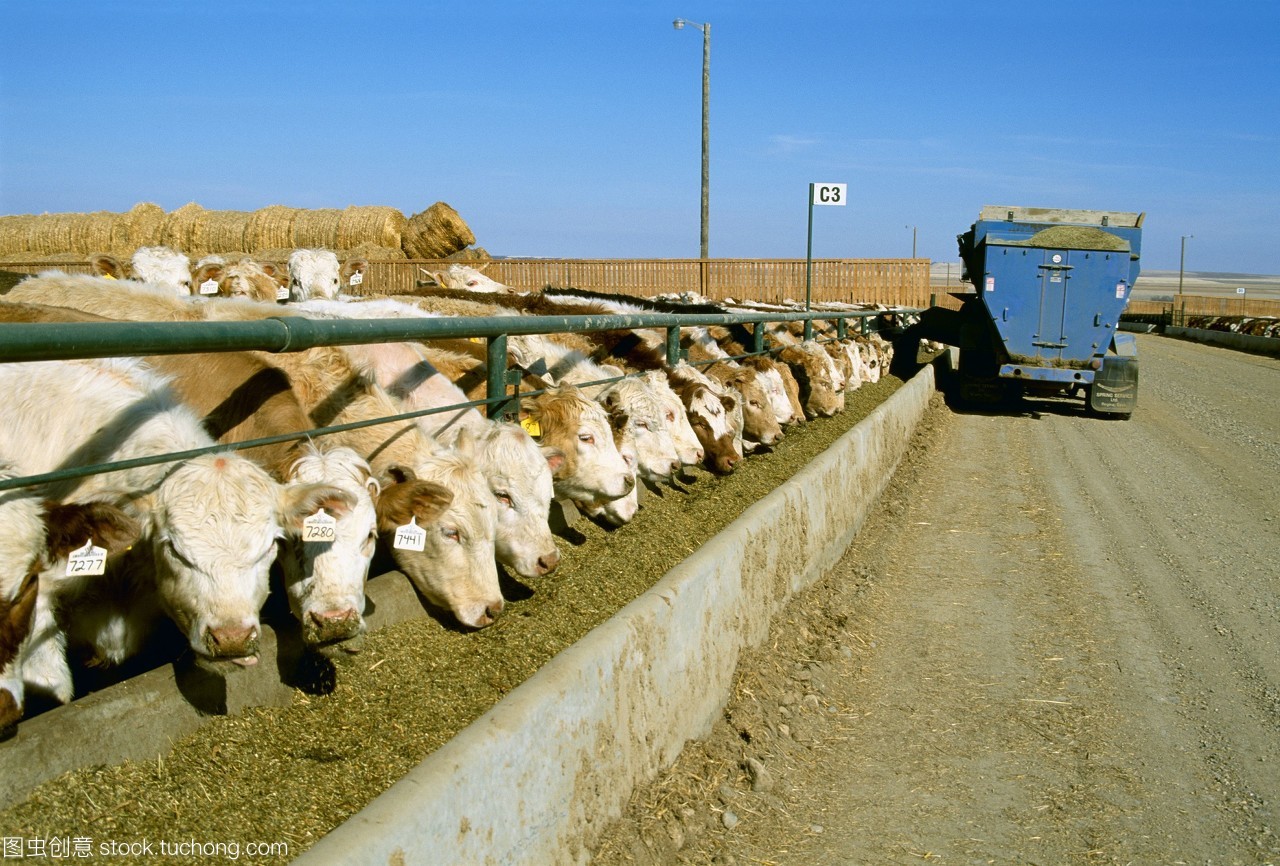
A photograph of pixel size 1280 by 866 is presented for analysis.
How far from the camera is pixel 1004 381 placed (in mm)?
18594

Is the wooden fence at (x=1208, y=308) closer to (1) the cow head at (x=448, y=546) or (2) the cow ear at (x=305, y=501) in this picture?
(1) the cow head at (x=448, y=546)

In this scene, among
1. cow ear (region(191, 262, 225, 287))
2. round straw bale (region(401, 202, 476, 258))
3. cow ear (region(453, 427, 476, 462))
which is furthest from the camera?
round straw bale (region(401, 202, 476, 258))

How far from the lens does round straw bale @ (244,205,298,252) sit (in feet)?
83.2

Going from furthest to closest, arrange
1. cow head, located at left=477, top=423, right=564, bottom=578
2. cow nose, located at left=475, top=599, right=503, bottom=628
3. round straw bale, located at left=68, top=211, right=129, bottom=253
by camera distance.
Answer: round straw bale, located at left=68, top=211, right=129, bottom=253, cow head, located at left=477, top=423, right=564, bottom=578, cow nose, located at left=475, top=599, right=503, bottom=628

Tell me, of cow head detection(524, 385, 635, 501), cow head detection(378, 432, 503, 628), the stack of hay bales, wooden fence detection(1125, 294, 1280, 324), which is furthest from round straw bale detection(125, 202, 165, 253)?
wooden fence detection(1125, 294, 1280, 324)

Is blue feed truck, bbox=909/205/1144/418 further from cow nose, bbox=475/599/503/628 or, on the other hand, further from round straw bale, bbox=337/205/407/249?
cow nose, bbox=475/599/503/628

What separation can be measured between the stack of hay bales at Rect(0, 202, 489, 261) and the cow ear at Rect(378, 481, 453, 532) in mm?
21391

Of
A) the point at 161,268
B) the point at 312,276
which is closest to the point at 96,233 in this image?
the point at 161,268

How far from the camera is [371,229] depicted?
26.0m

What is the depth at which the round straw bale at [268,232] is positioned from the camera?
83.2ft

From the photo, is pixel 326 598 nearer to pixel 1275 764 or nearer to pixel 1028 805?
pixel 1028 805

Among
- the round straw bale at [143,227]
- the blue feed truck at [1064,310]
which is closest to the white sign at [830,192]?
the blue feed truck at [1064,310]

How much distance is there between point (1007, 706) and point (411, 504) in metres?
2.88

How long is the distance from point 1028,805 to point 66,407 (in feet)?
12.7
